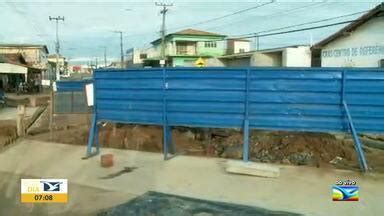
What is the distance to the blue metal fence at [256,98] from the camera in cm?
970

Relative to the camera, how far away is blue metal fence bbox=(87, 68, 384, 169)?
31.8ft

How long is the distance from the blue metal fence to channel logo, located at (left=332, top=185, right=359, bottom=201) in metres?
1.64

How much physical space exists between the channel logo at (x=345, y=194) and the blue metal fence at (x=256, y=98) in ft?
5.38

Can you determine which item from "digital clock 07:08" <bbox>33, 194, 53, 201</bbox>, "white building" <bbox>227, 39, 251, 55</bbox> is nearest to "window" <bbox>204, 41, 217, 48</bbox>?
"white building" <bbox>227, 39, 251, 55</bbox>

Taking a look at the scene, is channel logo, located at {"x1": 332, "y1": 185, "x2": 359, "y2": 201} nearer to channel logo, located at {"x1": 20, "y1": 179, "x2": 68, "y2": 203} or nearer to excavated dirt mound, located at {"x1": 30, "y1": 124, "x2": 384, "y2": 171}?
excavated dirt mound, located at {"x1": 30, "y1": 124, "x2": 384, "y2": 171}

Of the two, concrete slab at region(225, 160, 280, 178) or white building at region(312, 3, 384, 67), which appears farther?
white building at region(312, 3, 384, 67)

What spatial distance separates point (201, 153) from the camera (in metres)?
12.0

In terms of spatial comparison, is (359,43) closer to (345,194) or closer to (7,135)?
(7,135)

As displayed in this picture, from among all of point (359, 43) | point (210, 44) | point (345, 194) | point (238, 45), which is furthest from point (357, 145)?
point (238, 45)

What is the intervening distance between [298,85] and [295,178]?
1876 mm

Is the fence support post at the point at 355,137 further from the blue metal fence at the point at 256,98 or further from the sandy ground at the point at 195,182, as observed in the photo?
the sandy ground at the point at 195,182

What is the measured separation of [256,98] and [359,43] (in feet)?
59.1

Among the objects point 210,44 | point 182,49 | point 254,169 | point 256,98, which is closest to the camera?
point 254,169

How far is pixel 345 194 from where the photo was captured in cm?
777
